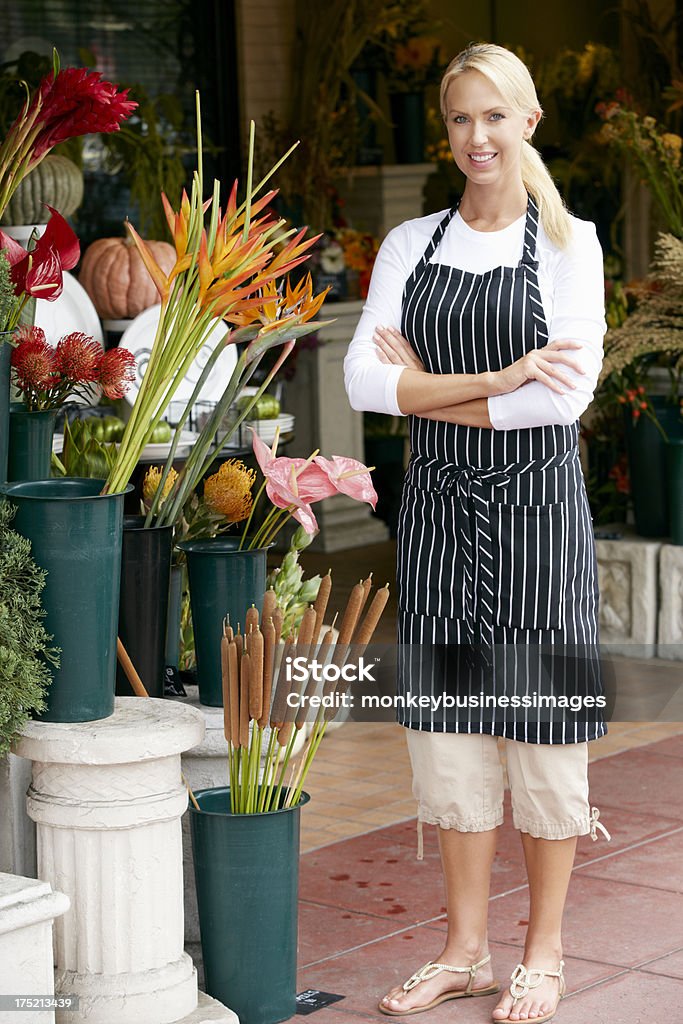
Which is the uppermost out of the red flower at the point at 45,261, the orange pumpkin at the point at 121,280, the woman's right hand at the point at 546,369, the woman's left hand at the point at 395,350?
→ the orange pumpkin at the point at 121,280

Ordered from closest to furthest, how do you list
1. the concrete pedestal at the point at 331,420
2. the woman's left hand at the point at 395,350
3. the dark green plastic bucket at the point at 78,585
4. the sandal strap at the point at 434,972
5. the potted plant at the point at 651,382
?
the dark green plastic bucket at the point at 78,585 → the woman's left hand at the point at 395,350 → the sandal strap at the point at 434,972 → the potted plant at the point at 651,382 → the concrete pedestal at the point at 331,420

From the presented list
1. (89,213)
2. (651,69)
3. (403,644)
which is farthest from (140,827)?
(651,69)

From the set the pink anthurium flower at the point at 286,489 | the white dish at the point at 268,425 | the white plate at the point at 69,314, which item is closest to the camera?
the pink anthurium flower at the point at 286,489

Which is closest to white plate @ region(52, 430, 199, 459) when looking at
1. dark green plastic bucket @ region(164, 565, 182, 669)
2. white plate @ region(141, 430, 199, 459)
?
white plate @ region(141, 430, 199, 459)

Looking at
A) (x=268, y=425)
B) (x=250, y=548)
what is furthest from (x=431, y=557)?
(x=268, y=425)

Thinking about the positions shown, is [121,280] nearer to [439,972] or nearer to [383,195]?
[439,972]

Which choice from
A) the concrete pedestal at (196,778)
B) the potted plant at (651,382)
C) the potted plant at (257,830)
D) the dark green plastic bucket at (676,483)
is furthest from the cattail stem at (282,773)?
the dark green plastic bucket at (676,483)

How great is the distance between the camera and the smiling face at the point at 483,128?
9.92 ft

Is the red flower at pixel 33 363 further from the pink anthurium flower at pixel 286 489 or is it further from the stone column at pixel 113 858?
the stone column at pixel 113 858

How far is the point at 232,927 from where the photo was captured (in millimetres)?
3076

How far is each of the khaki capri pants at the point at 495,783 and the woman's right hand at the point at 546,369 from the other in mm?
668

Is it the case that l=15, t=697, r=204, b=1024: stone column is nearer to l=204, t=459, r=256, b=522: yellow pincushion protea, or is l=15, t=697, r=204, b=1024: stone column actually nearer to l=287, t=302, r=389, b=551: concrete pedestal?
l=204, t=459, r=256, b=522: yellow pincushion protea

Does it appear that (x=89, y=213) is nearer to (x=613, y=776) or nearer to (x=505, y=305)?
(x=613, y=776)

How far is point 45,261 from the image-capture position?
3084mm
